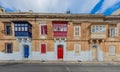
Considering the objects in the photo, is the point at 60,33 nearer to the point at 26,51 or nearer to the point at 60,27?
the point at 60,27

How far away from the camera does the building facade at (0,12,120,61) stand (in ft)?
126

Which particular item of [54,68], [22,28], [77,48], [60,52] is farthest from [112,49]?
[54,68]

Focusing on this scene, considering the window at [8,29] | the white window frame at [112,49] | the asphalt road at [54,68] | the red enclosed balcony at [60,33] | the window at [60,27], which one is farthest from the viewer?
the white window frame at [112,49]

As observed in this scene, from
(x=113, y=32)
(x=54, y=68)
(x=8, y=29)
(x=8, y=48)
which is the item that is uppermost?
(x=8, y=29)

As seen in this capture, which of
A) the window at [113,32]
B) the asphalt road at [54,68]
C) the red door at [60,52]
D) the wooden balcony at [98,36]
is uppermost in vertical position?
the window at [113,32]

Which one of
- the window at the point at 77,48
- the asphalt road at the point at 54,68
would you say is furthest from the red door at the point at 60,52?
the asphalt road at the point at 54,68

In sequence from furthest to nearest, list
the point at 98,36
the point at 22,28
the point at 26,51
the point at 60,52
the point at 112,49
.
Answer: the point at 112,49 < the point at 60,52 < the point at 26,51 < the point at 98,36 < the point at 22,28


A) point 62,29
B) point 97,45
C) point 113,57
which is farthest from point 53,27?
point 113,57

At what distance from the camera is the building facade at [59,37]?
38312 mm

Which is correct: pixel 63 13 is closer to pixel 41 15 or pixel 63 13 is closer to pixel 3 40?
pixel 41 15

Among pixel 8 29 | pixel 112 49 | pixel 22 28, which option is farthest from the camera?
pixel 112 49

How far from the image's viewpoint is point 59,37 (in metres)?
38.8

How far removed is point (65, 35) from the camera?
38.8 meters

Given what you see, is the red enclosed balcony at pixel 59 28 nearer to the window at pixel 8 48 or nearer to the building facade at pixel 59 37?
the building facade at pixel 59 37
